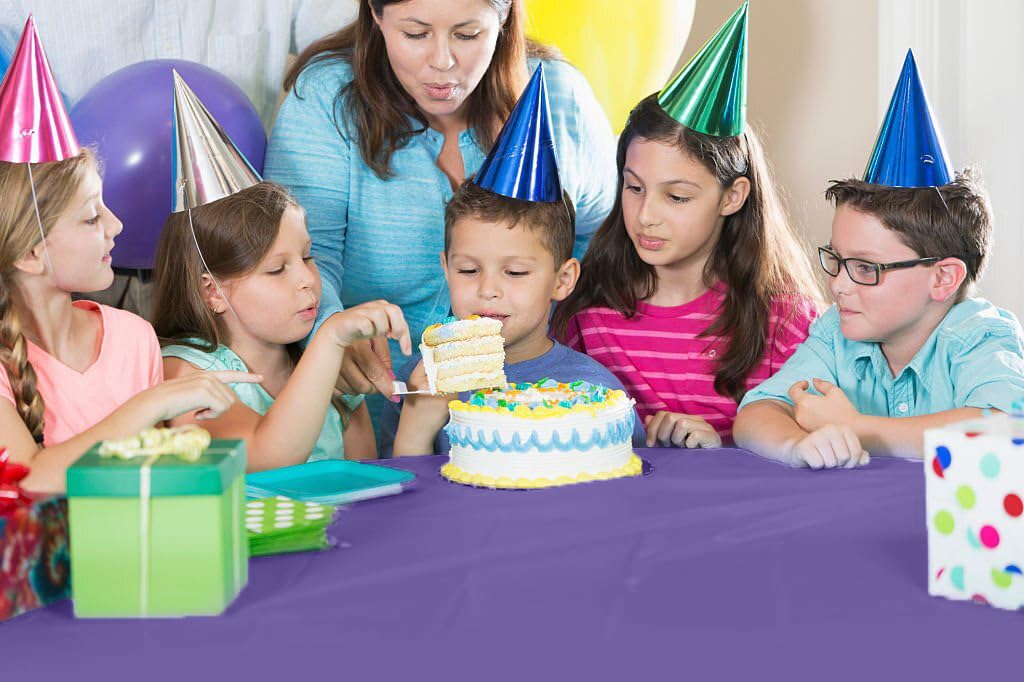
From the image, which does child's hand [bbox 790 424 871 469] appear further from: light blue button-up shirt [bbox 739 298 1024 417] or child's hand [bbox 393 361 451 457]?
child's hand [bbox 393 361 451 457]

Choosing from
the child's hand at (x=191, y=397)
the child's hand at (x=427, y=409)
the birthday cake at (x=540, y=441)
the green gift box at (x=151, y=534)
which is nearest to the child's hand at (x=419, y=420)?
the child's hand at (x=427, y=409)

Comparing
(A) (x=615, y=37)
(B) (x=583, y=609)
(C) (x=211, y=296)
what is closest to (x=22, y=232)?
(C) (x=211, y=296)

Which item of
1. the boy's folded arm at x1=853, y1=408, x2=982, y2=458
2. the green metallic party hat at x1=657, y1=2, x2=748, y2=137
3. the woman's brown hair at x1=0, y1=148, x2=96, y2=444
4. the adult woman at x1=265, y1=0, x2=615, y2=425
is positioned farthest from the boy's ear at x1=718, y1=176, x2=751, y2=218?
the woman's brown hair at x1=0, y1=148, x2=96, y2=444

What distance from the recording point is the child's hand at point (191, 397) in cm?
140

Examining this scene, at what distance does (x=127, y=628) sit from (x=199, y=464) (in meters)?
0.16

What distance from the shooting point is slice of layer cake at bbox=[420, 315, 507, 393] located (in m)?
1.81

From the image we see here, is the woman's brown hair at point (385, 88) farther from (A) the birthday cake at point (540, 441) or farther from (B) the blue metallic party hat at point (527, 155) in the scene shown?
(A) the birthday cake at point (540, 441)

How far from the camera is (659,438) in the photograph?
2.06 meters

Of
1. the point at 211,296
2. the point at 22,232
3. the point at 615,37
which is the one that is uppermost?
Answer: the point at 615,37

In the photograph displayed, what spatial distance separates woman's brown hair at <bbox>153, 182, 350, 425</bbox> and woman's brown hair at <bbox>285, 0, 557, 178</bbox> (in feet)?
1.14

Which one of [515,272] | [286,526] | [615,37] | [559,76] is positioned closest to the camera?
[286,526]

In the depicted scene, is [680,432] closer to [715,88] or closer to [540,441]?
[540,441]

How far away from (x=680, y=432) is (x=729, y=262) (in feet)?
1.84

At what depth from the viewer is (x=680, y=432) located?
202 centimetres
